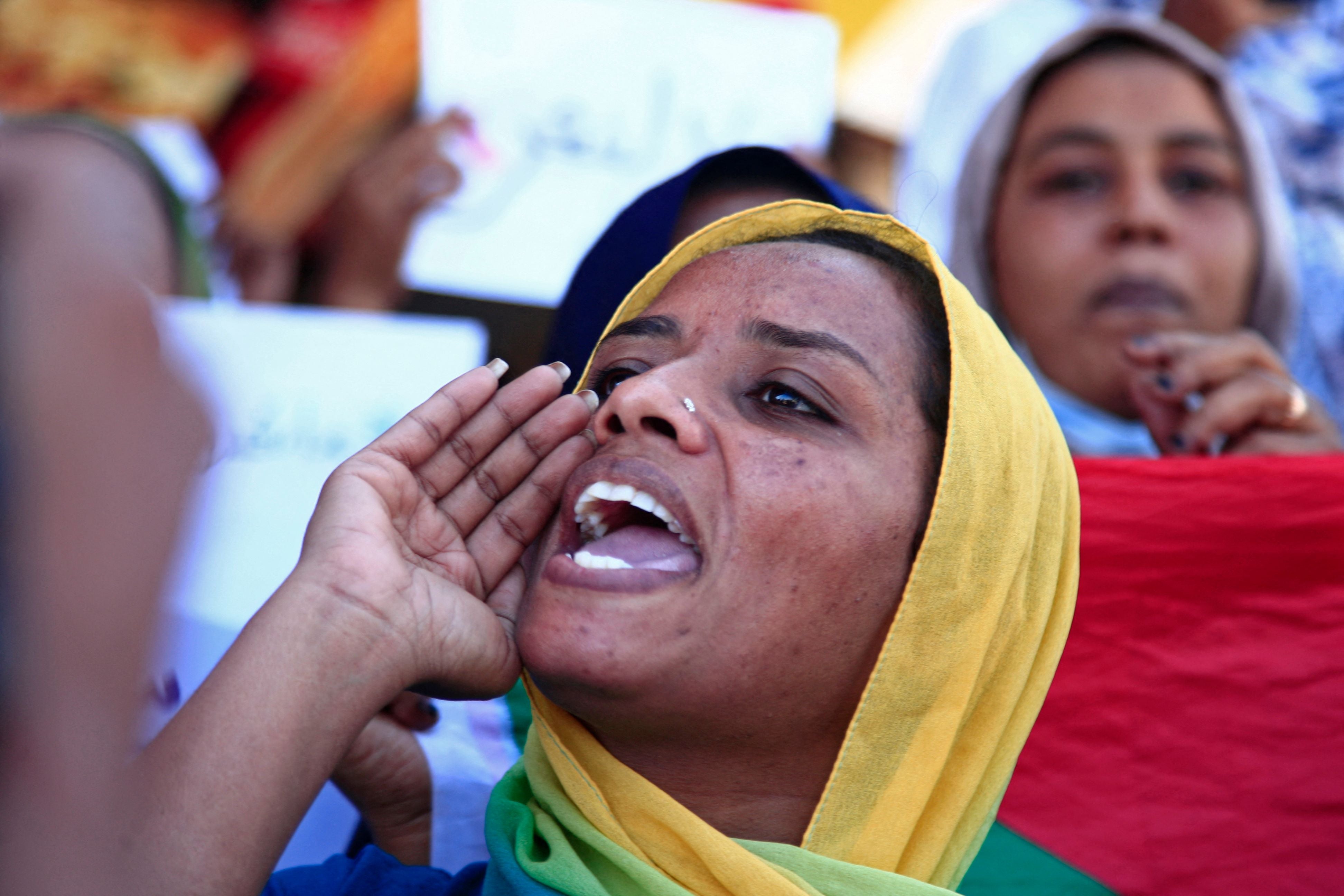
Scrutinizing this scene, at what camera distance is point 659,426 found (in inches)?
61.4

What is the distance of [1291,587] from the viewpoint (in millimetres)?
2203

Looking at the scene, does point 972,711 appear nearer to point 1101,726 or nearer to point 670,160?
point 1101,726

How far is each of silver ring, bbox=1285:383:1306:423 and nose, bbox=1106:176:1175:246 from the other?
61 centimetres

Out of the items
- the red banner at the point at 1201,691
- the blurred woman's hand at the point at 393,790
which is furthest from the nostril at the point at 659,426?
the red banner at the point at 1201,691

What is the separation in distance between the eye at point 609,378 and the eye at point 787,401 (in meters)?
0.22

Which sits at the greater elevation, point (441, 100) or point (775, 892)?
point (441, 100)

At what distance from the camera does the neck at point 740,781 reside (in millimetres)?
1552

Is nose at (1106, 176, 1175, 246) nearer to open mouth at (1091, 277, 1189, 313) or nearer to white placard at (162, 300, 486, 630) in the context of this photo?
open mouth at (1091, 277, 1189, 313)

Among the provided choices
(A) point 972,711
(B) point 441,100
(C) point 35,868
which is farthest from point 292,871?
(B) point 441,100

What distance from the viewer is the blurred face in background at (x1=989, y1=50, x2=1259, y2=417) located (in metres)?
2.99

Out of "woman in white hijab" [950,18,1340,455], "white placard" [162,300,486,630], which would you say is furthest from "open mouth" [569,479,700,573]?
"woman in white hijab" [950,18,1340,455]

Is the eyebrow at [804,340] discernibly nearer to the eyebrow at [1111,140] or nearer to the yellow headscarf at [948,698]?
the yellow headscarf at [948,698]

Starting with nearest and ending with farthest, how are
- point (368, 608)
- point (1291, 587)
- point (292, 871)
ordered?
point (368, 608), point (292, 871), point (1291, 587)

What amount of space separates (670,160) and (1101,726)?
2.01m
